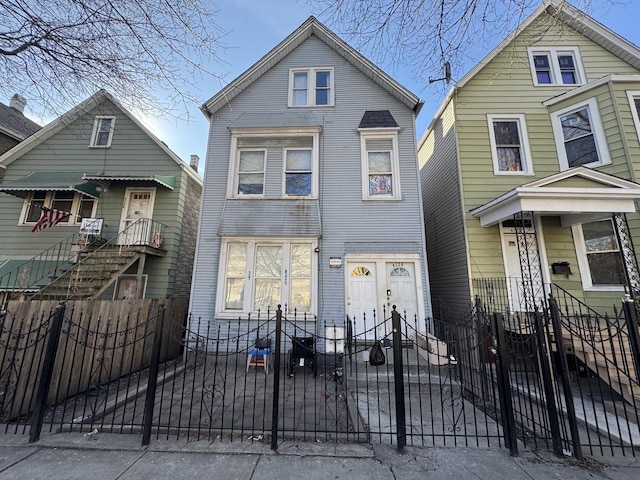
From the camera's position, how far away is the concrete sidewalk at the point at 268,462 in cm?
297

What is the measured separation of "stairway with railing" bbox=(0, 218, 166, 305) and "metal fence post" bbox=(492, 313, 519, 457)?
29.5 feet

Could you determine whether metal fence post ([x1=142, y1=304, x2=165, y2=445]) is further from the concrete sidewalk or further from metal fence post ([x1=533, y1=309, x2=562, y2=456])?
metal fence post ([x1=533, y1=309, x2=562, y2=456])

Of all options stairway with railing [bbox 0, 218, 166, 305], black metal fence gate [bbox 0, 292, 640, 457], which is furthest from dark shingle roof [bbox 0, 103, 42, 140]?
black metal fence gate [bbox 0, 292, 640, 457]

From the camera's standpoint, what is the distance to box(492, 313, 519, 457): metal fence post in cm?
339

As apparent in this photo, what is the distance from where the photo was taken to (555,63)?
912 cm

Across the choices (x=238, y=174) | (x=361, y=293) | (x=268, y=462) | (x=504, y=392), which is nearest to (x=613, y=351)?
(x=504, y=392)

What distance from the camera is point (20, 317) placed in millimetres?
4695

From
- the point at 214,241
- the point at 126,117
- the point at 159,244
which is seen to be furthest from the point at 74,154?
the point at 214,241

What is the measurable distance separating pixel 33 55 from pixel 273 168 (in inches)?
221

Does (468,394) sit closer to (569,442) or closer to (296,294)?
(569,442)

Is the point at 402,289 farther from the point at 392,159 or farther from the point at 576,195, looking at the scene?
the point at 576,195

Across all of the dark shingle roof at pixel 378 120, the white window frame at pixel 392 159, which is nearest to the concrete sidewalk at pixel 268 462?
the white window frame at pixel 392 159

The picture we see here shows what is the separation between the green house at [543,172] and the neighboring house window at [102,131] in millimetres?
12566

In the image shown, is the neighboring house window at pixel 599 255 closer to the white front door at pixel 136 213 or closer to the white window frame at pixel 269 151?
the white window frame at pixel 269 151
